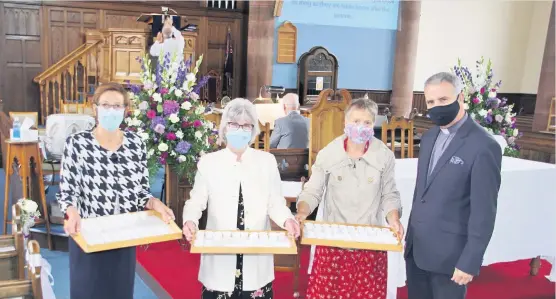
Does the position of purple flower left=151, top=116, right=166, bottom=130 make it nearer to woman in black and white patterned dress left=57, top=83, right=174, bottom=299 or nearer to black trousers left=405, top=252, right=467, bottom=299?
woman in black and white patterned dress left=57, top=83, right=174, bottom=299

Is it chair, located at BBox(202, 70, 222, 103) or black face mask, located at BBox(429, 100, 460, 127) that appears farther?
chair, located at BBox(202, 70, 222, 103)

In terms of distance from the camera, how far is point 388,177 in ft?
7.82

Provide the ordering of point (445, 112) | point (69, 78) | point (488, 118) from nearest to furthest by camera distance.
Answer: point (445, 112) → point (488, 118) → point (69, 78)

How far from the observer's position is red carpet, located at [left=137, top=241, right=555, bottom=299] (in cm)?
374

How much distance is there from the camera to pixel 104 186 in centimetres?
225

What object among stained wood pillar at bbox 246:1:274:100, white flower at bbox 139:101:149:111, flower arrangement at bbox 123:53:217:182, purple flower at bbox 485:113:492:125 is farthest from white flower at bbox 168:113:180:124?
stained wood pillar at bbox 246:1:274:100

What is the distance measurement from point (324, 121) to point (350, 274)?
2.68 m

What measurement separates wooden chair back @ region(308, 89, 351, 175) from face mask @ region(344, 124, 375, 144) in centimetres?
239

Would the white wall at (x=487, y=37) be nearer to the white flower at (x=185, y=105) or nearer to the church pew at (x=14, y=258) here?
the white flower at (x=185, y=105)

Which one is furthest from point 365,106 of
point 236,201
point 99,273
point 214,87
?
point 214,87

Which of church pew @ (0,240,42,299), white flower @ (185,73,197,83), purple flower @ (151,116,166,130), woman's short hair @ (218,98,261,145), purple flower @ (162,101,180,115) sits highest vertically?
white flower @ (185,73,197,83)

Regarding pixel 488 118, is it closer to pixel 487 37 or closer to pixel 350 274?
pixel 350 274

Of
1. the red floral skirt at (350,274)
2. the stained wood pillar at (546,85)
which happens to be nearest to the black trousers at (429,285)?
the red floral skirt at (350,274)

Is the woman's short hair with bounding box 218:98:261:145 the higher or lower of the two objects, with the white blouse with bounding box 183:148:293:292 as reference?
higher
